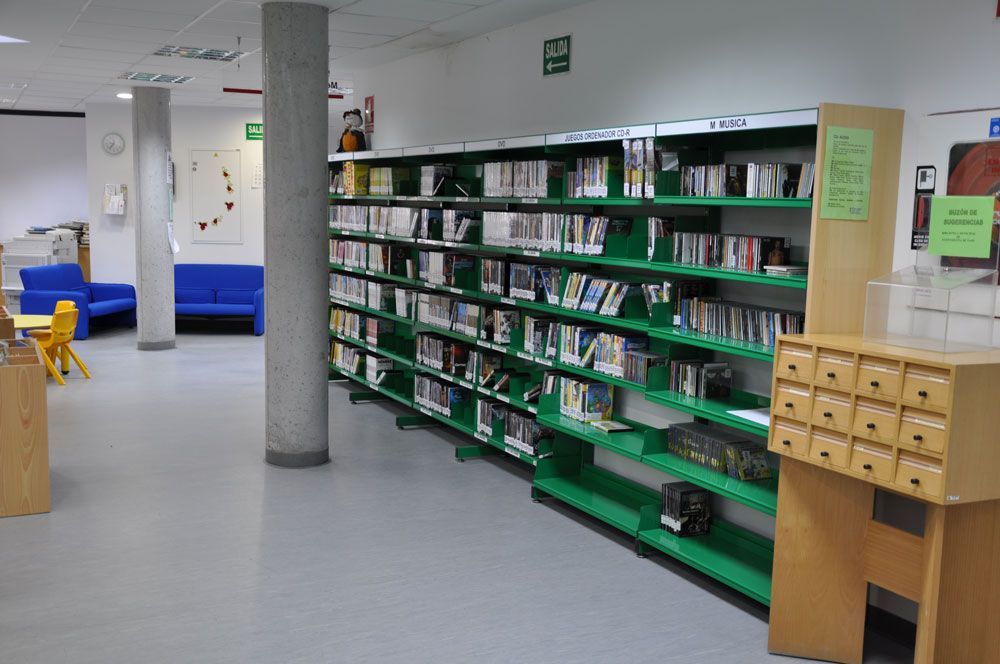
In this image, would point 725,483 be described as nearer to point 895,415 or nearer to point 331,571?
point 895,415

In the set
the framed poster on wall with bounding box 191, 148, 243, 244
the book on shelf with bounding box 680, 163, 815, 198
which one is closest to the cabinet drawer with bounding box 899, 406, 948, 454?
the book on shelf with bounding box 680, 163, 815, 198

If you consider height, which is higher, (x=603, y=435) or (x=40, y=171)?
(x=40, y=171)

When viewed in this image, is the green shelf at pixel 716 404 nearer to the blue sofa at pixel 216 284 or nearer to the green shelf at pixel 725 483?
the green shelf at pixel 725 483

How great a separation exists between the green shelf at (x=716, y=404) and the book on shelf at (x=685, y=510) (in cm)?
47

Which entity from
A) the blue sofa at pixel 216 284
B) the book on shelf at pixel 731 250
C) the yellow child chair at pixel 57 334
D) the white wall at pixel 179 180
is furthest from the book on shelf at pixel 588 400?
the white wall at pixel 179 180

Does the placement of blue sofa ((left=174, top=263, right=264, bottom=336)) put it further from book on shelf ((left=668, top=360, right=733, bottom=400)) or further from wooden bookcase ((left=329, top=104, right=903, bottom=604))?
book on shelf ((left=668, top=360, right=733, bottom=400))

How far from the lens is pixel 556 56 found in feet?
21.5

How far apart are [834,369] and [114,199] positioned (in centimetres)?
1233

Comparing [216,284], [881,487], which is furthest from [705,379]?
[216,284]

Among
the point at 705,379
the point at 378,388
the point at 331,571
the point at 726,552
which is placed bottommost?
the point at 331,571

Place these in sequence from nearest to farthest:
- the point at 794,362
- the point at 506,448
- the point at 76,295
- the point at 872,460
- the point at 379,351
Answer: the point at 872,460
the point at 794,362
the point at 506,448
the point at 379,351
the point at 76,295

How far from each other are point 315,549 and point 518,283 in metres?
2.37

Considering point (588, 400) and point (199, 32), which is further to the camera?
point (199, 32)

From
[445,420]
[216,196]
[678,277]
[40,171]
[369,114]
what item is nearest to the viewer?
[678,277]
